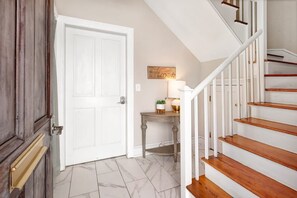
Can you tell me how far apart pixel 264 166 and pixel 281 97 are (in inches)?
39.8

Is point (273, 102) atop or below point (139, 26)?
below

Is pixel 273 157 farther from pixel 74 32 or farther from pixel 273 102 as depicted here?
pixel 74 32

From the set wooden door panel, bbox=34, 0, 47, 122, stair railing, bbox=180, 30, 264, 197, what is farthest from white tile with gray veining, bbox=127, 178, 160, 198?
wooden door panel, bbox=34, 0, 47, 122

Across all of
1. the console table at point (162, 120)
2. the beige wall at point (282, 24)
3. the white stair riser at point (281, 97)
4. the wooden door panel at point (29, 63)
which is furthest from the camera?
the beige wall at point (282, 24)

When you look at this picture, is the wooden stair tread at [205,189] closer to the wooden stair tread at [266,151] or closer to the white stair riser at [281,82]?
the wooden stair tread at [266,151]

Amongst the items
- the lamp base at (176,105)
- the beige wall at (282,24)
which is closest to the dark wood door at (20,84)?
the lamp base at (176,105)

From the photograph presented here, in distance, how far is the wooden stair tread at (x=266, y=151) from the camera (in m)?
1.29

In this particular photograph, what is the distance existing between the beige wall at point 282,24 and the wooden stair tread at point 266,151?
2152 millimetres

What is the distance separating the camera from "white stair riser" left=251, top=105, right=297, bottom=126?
1.67 meters

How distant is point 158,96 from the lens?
2.91 meters

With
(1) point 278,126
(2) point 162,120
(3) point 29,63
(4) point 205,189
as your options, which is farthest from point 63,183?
(1) point 278,126

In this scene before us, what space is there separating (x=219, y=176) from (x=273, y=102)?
49.2 inches

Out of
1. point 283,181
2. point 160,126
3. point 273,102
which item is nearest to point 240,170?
point 283,181

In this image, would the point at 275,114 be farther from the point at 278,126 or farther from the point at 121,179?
the point at 121,179
